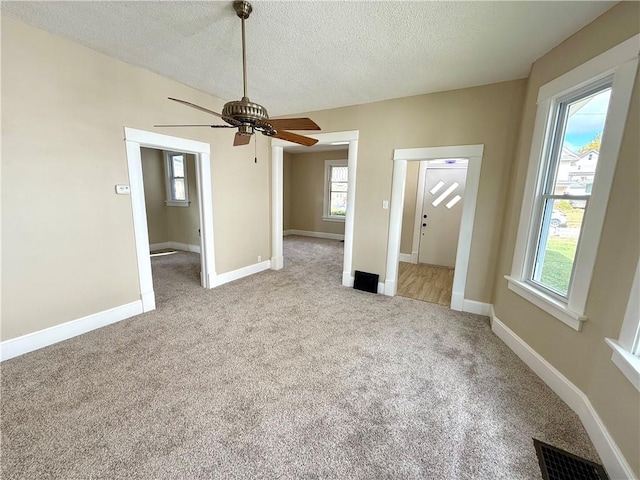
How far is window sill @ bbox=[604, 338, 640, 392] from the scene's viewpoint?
1.28 meters

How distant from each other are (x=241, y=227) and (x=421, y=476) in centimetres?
381

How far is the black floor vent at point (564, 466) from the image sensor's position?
4.41 feet

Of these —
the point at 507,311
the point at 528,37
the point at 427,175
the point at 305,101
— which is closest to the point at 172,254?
the point at 305,101

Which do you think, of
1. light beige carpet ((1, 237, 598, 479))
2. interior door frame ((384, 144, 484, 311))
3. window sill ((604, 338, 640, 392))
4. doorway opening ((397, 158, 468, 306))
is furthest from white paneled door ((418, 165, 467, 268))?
window sill ((604, 338, 640, 392))

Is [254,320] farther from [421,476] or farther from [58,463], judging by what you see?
[421,476]

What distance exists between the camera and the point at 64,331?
249 centimetres

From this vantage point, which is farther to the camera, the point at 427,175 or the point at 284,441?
the point at 427,175

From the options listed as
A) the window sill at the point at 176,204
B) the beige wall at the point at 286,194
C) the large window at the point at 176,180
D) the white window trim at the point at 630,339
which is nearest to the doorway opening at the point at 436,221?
the white window trim at the point at 630,339

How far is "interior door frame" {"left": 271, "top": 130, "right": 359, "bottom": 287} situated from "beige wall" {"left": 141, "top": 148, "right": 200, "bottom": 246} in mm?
2098

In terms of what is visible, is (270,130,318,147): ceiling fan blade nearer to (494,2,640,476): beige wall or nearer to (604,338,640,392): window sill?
(494,2,640,476): beige wall

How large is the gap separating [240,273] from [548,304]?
396 cm

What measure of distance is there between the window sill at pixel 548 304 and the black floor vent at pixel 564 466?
0.79 m

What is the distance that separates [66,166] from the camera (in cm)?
238

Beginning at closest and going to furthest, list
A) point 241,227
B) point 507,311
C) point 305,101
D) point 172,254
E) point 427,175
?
point 507,311, point 305,101, point 241,227, point 427,175, point 172,254
